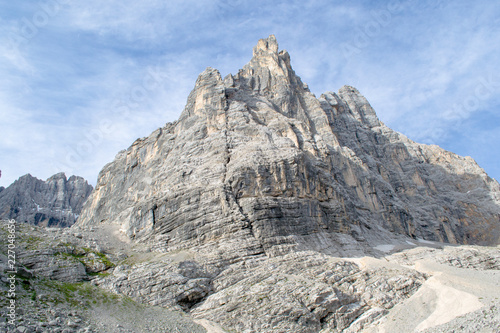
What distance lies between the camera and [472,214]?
323 ft

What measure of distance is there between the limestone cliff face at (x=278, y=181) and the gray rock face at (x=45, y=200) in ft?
190

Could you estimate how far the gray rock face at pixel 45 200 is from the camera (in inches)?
5108

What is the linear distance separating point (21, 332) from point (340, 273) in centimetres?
3242

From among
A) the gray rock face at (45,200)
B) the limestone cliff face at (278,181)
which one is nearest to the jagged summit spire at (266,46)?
the limestone cliff face at (278,181)

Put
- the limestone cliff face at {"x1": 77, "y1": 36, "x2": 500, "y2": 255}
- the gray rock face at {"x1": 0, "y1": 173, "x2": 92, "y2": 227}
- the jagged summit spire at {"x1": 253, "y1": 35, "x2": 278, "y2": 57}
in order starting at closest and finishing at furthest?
the limestone cliff face at {"x1": 77, "y1": 36, "x2": 500, "y2": 255} → the jagged summit spire at {"x1": 253, "y1": 35, "x2": 278, "y2": 57} → the gray rock face at {"x1": 0, "y1": 173, "x2": 92, "y2": 227}

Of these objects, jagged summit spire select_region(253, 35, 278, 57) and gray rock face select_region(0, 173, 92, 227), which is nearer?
jagged summit spire select_region(253, 35, 278, 57)

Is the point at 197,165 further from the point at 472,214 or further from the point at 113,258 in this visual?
the point at 472,214

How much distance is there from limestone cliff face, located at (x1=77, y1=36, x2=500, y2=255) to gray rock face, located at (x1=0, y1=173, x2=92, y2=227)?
57.9 metres

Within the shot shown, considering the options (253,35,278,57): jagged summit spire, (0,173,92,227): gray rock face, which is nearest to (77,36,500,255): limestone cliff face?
(253,35,278,57): jagged summit spire

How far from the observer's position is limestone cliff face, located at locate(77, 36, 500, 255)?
1957 inches

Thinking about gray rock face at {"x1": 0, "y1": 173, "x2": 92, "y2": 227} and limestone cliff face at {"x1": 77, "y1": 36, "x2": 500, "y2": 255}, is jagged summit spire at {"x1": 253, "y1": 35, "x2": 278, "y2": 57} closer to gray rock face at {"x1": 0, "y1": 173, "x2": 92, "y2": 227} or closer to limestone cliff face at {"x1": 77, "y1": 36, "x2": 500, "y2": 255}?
limestone cliff face at {"x1": 77, "y1": 36, "x2": 500, "y2": 255}

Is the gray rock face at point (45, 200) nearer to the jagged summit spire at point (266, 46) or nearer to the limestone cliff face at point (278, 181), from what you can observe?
the limestone cliff face at point (278, 181)

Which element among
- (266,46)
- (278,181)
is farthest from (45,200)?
(278,181)

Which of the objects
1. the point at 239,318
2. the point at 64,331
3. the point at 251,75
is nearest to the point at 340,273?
the point at 239,318
